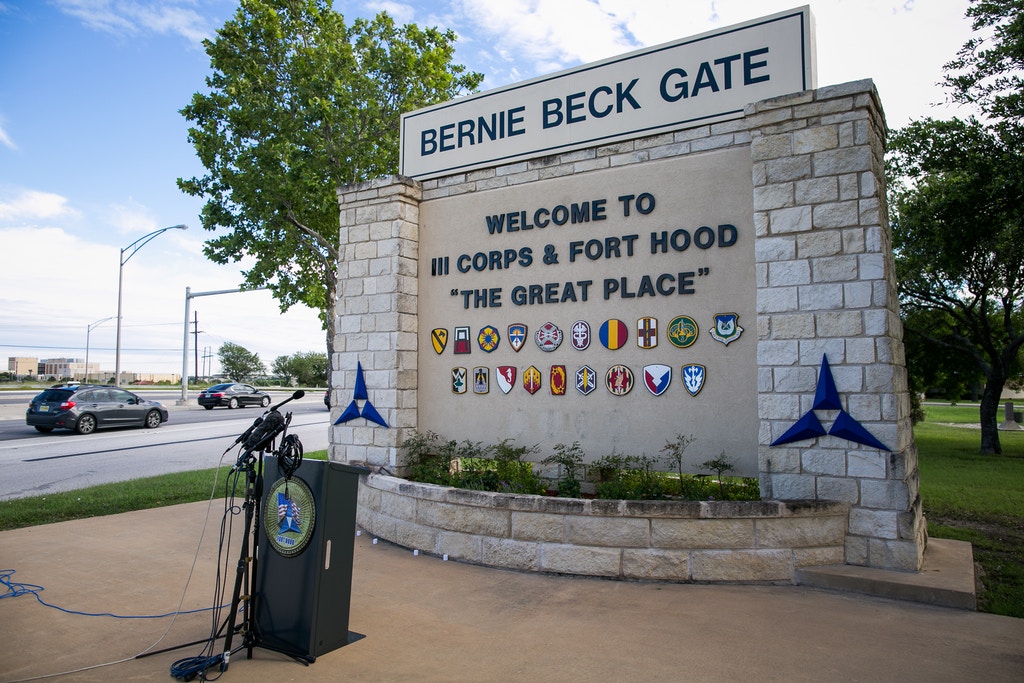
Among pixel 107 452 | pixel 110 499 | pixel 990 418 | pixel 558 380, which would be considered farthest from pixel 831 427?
pixel 107 452

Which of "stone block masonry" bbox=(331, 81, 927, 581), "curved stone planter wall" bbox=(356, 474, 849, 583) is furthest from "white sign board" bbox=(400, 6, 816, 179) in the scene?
Result: "curved stone planter wall" bbox=(356, 474, 849, 583)

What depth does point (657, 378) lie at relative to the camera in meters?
6.48

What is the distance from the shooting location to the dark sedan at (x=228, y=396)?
32688 mm

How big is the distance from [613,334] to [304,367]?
70.1 meters

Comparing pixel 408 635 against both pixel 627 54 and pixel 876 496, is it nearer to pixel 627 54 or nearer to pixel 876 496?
pixel 876 496

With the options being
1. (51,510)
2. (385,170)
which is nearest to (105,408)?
(385,170)

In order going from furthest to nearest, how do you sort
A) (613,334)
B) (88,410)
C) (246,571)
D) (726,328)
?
(88,410), (613,334), (726,328), (246,571)

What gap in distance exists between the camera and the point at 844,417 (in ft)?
18.0

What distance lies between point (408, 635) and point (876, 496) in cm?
381

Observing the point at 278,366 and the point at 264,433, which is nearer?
the point at 264,433

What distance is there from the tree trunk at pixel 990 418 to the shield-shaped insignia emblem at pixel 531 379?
14.1m

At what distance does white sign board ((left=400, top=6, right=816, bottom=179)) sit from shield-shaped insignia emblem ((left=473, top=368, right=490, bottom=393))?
237cm

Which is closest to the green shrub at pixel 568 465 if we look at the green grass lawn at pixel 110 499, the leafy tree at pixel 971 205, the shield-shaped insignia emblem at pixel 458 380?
the shield-shaped insignia emblem at pixel 458 380

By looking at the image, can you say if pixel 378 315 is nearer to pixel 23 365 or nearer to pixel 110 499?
pixel 110 499
